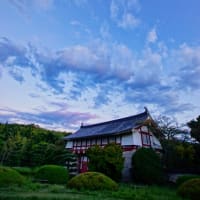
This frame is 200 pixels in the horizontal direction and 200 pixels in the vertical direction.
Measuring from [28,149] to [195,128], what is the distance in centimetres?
2317

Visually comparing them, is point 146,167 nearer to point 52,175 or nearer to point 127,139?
point 127,139

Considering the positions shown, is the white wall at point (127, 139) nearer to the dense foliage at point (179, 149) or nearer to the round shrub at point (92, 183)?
the dense foliage at point (179, 149)

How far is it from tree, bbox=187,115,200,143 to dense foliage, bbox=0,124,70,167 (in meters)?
14.2

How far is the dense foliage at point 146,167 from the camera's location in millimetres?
21969

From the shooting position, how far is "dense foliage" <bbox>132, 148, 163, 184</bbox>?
2197 cm

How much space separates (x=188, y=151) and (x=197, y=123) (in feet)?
8.64

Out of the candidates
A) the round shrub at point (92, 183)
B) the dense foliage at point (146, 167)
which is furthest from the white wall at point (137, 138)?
the round shrub at point (92, 183)

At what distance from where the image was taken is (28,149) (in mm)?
35969

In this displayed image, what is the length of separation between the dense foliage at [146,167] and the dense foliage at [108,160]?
6.40ft

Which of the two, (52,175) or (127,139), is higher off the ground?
(127,139)

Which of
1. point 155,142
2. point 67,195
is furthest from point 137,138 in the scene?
point 67,195

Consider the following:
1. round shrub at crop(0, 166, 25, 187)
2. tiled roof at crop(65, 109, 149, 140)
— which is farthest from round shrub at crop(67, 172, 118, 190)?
tiled roof at crop(65, 109, 149, 140)

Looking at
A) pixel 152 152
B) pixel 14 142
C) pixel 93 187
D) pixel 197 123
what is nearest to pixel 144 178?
pixel 152 152

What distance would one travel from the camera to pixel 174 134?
79.5 ft
